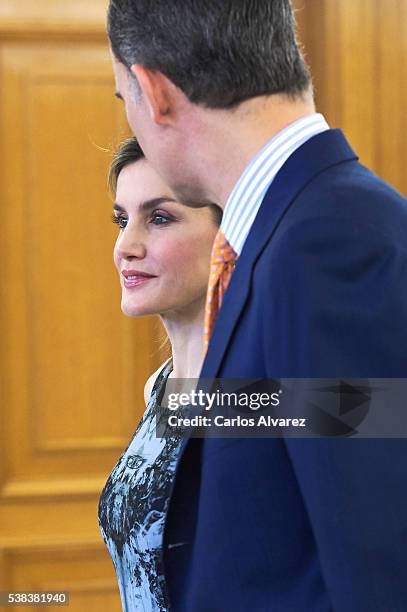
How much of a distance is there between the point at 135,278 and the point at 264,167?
0.57 meters

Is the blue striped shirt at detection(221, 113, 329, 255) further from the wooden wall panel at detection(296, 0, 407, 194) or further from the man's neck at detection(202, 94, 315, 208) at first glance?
the wooden wall panel at detection(296, 0, 407, 194)

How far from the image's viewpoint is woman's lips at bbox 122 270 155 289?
4.23 feet

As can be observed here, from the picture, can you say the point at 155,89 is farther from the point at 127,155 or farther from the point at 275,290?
the point at 127,155

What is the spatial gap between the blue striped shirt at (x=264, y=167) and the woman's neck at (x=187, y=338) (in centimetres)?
52

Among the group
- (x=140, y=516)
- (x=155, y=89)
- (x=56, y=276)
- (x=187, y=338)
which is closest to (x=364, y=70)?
(x=56, y=276)

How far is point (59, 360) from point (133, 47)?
1591mm

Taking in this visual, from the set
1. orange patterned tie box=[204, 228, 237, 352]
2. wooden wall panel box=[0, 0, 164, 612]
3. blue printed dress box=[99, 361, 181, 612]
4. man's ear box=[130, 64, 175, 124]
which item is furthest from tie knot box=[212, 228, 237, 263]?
wooden wall panel box=[0, 0, 164, 612]

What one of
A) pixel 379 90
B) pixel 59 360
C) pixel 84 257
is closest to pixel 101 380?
pixel 59 360

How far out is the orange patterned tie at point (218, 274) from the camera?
0.84 metres

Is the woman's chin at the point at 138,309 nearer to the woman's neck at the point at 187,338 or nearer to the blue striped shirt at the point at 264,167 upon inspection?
the woman's neck at the point at 187,338

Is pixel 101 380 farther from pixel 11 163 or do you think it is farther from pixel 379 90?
pixel 379 90

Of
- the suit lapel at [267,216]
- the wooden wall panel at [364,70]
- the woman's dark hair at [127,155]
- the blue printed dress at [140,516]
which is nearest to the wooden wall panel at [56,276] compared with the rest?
the wooden wall panel at [364,70]

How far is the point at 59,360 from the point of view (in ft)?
7.52

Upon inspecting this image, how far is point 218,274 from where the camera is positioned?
33.6 inches
